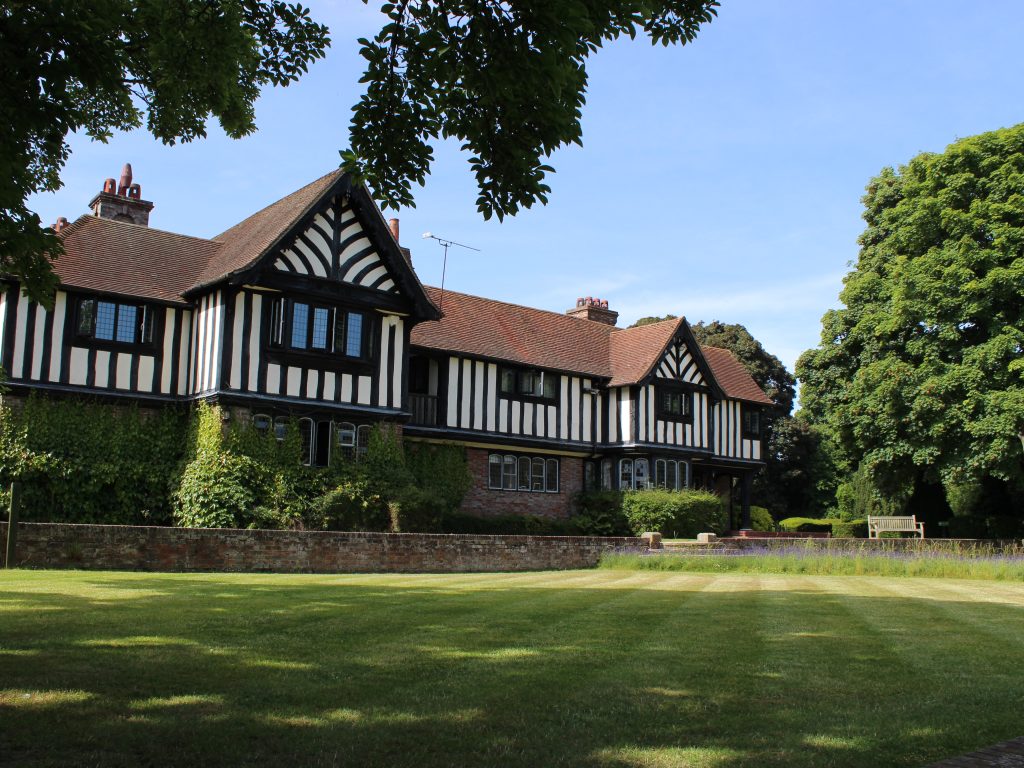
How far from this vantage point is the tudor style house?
21500mm

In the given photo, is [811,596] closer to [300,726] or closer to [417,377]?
[300,726]

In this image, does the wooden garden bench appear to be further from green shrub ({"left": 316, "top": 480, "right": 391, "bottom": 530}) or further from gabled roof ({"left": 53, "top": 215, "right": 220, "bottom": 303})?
gabled roof ({"left": 53, "top": 215, "right": 220, "bottom": 303})

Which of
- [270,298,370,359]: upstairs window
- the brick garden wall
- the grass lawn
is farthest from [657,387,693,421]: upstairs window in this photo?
the grass lawn

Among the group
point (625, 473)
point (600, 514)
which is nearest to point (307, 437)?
point (600, 514)

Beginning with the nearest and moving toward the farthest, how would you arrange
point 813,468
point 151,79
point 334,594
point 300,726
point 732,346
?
point 300,726
point 151,79
point 334,594
point 813,468
point 732,346

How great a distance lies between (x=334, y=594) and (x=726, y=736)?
288 inches

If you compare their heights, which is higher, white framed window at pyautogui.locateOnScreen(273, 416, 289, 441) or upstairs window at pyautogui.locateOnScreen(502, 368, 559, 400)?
upstairs window at pyautogui.locateOnScreen(502, 368, 559, 400)

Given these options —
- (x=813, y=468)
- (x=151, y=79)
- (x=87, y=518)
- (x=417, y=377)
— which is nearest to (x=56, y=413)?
(x=87, y=518)

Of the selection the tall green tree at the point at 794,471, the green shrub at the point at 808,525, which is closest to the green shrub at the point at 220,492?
the green shrub at the point at 808,525

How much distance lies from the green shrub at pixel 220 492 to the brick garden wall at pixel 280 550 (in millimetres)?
3466

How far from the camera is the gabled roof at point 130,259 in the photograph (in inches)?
859

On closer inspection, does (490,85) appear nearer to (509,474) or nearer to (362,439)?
(362,439)

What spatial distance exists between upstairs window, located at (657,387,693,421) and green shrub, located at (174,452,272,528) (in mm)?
15219

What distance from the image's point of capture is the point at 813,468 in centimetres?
4800
